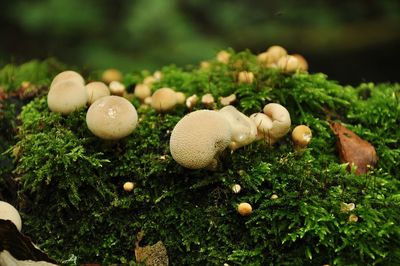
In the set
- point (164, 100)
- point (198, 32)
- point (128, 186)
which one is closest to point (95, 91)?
point (164, 100)

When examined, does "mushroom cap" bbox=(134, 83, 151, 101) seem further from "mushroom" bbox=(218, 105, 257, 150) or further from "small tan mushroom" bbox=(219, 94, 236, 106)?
"mushroom" bbox=(218, 105, 257, 150)

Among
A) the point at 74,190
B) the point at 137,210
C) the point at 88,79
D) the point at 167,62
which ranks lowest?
the point at 167,62

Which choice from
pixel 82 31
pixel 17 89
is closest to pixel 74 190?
pixel 17 89

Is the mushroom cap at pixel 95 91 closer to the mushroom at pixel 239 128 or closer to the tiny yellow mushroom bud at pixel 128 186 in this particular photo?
the tiny yellow mushroom bud at pixel 128 186

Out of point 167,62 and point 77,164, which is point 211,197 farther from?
point 167,62

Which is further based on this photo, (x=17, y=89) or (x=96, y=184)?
(x=17, y=89)

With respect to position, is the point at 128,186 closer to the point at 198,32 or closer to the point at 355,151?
the point at 355,151
